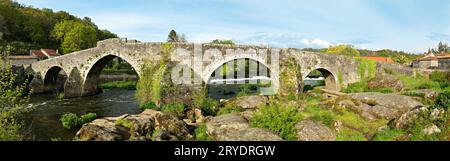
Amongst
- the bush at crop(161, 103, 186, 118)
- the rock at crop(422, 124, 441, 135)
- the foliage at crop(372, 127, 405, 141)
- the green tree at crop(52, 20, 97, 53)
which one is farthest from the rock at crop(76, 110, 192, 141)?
the green tree at crop(52, 20, 97, 53)

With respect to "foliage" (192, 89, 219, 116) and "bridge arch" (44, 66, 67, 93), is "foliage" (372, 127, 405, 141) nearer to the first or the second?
"foliage" (192, 89, 219, 116)

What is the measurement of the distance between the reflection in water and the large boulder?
7868mm

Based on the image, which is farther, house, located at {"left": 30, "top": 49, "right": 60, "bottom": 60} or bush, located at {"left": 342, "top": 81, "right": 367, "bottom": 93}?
house, located at {"left": 30, "top": 49, "right": 60, "bottom": 60}

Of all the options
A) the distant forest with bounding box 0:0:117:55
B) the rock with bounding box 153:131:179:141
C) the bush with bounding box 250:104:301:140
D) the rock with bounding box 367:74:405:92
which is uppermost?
the distant forest with bounding box 0:0:117:55

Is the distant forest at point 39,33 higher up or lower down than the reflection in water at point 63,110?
higher up

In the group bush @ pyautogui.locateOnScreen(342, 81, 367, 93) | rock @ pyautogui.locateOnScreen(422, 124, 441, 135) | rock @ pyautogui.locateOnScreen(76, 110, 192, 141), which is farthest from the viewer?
bush @ pyautogui.locateOnScreen(342, 81, 367, 93)

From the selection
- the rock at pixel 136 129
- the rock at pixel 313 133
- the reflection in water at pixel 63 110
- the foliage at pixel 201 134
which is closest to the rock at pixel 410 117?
the rock at pixel 313 133

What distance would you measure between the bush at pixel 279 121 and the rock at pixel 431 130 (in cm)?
409

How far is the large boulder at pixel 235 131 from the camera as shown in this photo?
11.2m

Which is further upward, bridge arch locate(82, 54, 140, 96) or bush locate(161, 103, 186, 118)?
bridge arch locate(82, 54, 140, 96)

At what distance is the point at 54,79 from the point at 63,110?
16.3 metres

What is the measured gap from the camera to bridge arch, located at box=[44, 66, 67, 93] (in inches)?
1448

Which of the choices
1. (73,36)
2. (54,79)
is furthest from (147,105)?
(73,36)

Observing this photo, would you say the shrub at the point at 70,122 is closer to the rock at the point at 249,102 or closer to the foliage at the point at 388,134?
the rock at the point at 249,102
